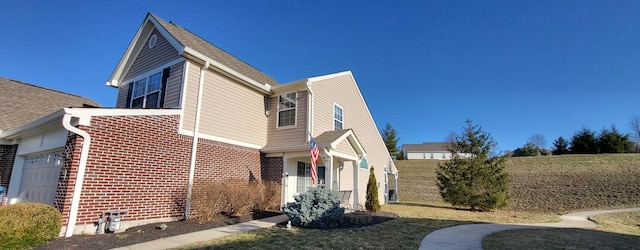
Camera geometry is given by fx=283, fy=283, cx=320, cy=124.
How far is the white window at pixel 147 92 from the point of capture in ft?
33.4

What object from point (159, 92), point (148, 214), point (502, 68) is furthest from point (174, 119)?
point (502, 68)

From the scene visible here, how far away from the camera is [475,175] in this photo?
608 inches

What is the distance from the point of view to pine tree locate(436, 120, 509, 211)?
587 inches

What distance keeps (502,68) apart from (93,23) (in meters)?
20.6

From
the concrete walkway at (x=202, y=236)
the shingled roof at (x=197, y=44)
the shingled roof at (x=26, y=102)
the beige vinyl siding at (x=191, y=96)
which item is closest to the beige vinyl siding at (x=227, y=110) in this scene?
the beige vinyl siding at (x=191, y=96)

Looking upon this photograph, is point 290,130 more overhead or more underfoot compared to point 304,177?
more overhead

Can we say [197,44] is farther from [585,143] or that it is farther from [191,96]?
[585,143]

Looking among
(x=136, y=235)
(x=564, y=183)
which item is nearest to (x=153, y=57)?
(x=136, y=235)

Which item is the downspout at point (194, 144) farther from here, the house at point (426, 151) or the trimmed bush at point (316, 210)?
the house at point (426, 151)

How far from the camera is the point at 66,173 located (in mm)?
6715

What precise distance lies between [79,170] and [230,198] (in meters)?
→ 3.81

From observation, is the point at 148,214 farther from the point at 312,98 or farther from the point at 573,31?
the point at 573,31

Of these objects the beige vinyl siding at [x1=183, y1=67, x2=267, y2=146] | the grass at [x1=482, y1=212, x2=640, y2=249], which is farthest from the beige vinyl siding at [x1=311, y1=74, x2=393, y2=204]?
the grass at [x1=482, y1=212, x2=640, y2=249]

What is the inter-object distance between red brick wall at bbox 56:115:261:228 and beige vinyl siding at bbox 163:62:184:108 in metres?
0.80
